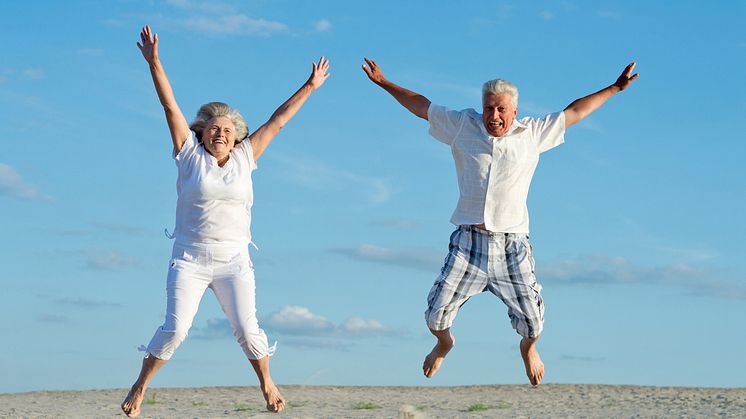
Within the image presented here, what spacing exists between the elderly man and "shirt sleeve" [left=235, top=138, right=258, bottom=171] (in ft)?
5.78

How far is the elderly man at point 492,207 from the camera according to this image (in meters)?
8.66

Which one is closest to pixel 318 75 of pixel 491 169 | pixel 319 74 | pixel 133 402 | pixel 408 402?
pixel 319 74

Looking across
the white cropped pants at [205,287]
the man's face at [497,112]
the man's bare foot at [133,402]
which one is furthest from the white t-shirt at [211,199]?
the man's face at [497,112]

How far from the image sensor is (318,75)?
8.86 metres

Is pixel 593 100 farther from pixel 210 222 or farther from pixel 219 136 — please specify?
pixel 210 222

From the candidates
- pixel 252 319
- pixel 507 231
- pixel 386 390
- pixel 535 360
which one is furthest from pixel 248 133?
pixel 386 390

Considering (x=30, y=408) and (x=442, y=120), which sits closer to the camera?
(x=442, y=120)

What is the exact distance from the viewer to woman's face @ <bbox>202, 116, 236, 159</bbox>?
8.26 m

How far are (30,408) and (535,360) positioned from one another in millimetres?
14497

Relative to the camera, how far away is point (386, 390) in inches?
1000

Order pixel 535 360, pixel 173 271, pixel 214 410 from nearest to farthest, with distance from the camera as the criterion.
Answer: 1. pixel 173 271
2. pixel 535 360
3. pixel 214 410

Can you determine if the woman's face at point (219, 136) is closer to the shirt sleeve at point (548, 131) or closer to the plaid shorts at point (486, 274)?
the plaid shorts at point (486, 274)

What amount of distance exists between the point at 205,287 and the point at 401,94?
8.93 ft

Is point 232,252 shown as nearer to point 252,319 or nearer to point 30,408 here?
point 252,319
